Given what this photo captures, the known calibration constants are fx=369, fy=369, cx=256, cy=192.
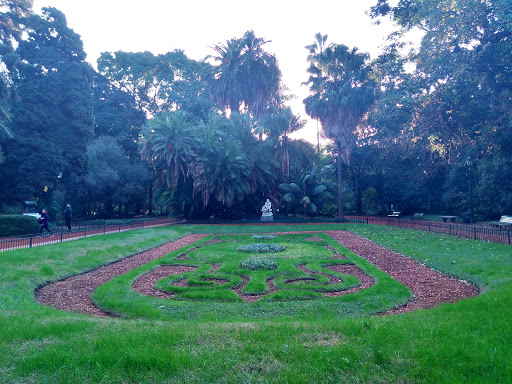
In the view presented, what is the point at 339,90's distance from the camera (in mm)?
27922

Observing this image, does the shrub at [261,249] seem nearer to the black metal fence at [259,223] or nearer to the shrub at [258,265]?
the shrub at [258,265]

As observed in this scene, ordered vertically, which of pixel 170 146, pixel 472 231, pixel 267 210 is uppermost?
pixel 170 146

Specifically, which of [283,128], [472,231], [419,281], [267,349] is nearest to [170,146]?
[283,128]

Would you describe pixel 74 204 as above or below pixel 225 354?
above

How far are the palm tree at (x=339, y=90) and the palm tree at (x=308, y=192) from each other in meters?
2.70

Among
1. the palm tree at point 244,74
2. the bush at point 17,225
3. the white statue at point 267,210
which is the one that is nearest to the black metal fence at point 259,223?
the white statue at point 267,210

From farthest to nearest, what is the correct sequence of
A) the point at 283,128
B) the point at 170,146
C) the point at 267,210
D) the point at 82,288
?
the point at 283,128 → the point at 267,210 → the point at 170,146 → the point at 82,288

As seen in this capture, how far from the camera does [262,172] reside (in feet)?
103

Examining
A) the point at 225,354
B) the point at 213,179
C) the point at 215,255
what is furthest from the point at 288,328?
the point at 213,179

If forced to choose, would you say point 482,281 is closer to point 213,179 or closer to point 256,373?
point 256,373

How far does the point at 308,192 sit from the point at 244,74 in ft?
43.4

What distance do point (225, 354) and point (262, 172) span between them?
90.0 ft

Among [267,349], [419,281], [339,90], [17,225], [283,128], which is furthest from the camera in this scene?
[283,128]

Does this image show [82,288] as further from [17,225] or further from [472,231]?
[472,231]
